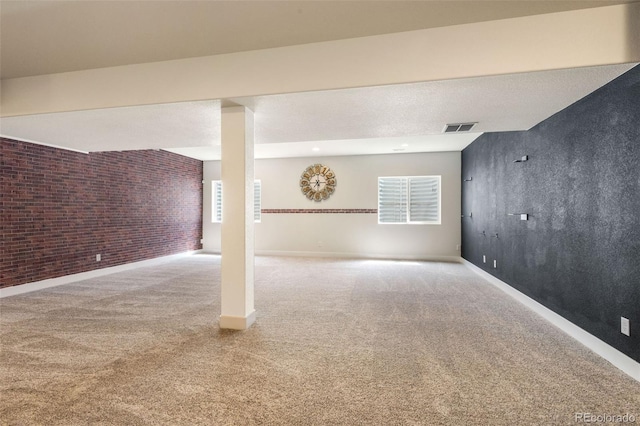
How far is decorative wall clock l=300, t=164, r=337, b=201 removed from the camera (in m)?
7.92

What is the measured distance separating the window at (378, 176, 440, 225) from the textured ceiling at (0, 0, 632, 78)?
219 inches

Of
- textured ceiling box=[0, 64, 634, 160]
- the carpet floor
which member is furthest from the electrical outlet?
textured ceiling box=[0, 64, 634, 160]

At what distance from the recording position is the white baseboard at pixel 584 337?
216cm

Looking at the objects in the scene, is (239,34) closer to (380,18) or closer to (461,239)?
(380,18)

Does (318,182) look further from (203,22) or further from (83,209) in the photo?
(203,22)

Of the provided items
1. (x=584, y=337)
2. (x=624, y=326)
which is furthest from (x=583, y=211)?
(x=584, y=337)

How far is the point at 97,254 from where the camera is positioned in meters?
5.55

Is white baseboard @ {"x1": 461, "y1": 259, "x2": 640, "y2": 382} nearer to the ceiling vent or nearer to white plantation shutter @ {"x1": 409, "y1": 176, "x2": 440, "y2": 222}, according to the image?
the ceiling vent

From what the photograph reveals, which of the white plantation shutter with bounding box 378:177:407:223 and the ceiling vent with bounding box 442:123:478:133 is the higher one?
the ceiling vent with bounding box 442:123:478:133

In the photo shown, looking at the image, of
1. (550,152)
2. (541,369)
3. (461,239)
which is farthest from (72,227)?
(461,239)

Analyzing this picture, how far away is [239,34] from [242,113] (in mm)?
760

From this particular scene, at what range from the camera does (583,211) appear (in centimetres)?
268

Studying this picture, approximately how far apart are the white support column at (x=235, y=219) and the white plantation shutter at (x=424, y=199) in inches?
217

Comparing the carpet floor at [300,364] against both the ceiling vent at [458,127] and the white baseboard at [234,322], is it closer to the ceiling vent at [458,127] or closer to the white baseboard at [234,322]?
the white baseboard at [234,322]
